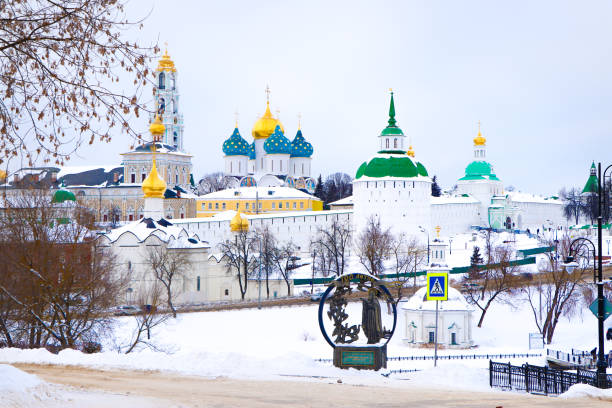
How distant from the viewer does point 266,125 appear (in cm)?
7694

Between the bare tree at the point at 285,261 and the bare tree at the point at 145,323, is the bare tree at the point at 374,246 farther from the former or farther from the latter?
the bare tree at the point at 145,323

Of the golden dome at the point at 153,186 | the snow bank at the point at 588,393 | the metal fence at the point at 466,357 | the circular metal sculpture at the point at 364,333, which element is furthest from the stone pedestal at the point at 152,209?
the snow bank at the point at 588,393

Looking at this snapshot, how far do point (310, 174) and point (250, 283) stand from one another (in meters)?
35.5

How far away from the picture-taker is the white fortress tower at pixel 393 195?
182 feet

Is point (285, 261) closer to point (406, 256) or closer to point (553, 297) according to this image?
point (406, 256)

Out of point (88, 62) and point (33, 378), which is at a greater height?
point (88, 62)

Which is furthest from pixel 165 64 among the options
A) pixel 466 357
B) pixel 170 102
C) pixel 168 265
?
pixel 466 357

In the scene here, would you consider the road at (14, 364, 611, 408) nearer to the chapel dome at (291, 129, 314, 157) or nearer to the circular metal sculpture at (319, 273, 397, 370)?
the circular metal sculpture at (319, 273, 397, 370)

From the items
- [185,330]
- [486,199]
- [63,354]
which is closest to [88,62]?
[63,354]

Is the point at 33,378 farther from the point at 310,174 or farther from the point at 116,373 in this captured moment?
the point at 310,174

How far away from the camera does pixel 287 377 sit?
12.8 metres

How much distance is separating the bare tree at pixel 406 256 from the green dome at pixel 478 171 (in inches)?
845

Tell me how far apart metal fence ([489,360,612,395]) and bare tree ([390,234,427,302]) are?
27.6 meters

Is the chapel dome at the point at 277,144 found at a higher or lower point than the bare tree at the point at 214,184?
higher
